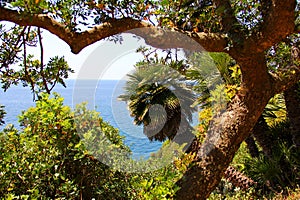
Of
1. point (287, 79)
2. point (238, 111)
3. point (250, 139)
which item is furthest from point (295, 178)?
point (238, 111)

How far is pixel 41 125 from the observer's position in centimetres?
232

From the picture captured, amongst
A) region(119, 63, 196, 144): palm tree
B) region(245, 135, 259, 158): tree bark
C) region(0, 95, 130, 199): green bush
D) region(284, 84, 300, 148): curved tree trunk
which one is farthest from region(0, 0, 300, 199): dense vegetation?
region(119, 63, 196, 144): palm tree

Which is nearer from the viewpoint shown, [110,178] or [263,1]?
[110,178]

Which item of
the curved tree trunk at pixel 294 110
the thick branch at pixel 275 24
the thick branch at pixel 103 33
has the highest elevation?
the thick branch at pixel 275 24

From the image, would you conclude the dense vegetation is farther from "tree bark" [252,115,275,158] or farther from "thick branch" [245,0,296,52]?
"tree bark" [252,115,275,158]

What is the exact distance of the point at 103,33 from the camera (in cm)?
260

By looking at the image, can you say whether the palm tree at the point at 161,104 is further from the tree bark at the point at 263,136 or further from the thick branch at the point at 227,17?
the thick branch at the point at 227,17

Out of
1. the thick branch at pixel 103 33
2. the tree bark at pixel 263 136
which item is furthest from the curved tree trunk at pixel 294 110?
the thick branch at pixel 103 33

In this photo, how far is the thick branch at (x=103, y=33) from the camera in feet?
7.48

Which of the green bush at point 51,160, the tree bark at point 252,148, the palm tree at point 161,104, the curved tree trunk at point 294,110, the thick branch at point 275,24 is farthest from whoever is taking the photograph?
the palm tree at point 161,104

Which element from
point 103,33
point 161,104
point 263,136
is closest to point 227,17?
point 103,33

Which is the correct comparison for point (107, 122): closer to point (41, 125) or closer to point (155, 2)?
point (41, 125)

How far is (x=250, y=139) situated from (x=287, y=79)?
2528 millimetres

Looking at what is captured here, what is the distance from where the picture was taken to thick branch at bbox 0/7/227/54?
2.28m
